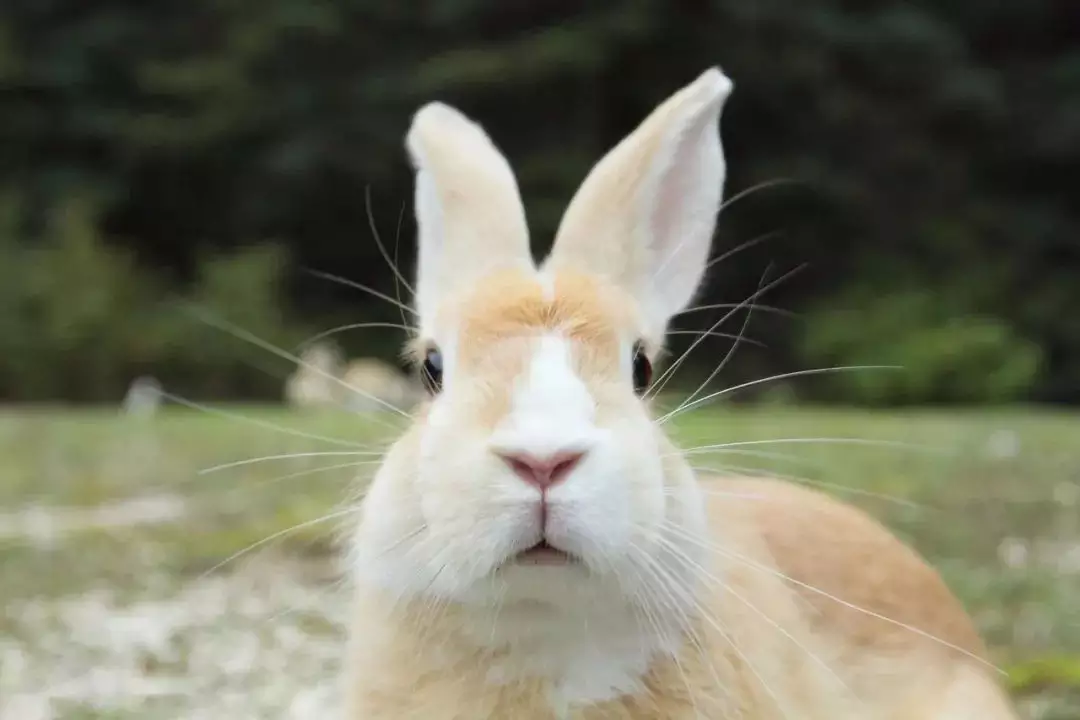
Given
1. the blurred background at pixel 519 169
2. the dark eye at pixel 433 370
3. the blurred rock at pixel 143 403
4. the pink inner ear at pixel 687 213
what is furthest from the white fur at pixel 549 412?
the blurred background at pixel 519 169

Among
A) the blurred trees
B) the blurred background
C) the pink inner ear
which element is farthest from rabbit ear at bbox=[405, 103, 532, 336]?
the blurred trees

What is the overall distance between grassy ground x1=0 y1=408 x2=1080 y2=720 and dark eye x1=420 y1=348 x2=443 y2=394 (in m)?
0.09

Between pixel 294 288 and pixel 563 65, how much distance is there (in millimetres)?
1759

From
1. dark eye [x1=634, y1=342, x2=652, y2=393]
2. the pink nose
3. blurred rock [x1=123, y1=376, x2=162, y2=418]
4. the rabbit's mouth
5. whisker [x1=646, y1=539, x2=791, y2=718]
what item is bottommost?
whisker [x1=646, y1=539, x2=791, y2=718]

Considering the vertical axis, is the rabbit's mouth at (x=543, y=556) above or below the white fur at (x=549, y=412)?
below

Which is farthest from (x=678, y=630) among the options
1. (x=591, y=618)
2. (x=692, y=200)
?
(x=692, y=200)

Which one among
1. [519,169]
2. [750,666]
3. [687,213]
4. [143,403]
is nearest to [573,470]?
[750,666]

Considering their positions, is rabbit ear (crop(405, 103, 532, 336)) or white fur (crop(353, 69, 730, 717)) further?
rabbit ear (crop(405, 103, 532, 336))

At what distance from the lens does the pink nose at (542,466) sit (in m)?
0.65

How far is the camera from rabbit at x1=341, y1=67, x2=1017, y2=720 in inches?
26.7

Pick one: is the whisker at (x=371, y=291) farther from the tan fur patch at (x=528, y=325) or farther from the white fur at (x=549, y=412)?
the white fur at (x=549, y=412)

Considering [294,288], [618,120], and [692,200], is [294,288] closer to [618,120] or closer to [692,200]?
[618,120]

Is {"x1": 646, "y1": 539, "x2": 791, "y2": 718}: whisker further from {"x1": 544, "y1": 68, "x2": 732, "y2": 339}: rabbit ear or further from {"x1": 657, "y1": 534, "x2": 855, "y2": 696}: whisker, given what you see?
{"x1": 544, "y1": 68, "x2": 732, "y2": 339}: rabbit ear

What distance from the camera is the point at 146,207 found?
21.1 ft
